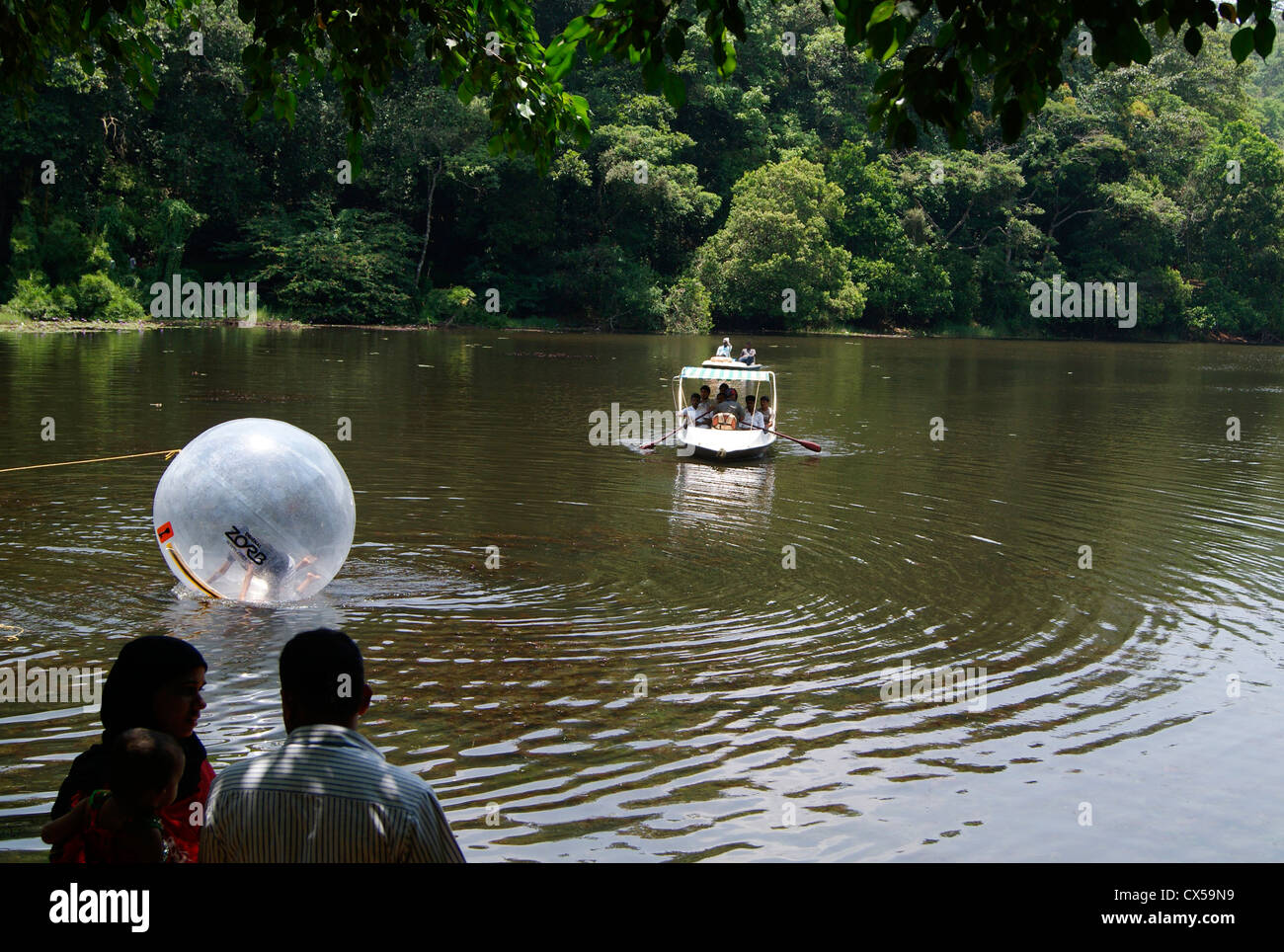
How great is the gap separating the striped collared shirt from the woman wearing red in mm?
824

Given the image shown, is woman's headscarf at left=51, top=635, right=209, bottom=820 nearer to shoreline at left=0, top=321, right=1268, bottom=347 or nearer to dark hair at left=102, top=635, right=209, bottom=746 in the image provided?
dark hair at left=102, top=635, right=209, bottom=746

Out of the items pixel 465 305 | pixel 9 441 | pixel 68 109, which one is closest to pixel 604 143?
pixel 465 305

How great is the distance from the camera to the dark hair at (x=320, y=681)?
3.96 m

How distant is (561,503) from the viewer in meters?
17.0

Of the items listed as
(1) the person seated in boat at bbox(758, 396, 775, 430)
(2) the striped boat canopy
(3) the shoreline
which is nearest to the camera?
(2) the striped boat canopy

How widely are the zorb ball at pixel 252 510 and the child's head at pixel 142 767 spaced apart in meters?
5.55

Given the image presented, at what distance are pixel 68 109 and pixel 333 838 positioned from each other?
56.3 m

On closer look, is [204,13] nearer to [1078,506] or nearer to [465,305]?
[465,305]

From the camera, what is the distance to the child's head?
4195mm

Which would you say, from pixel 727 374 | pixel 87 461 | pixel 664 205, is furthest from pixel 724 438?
pixel 664 205

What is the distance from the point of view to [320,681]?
396 cm

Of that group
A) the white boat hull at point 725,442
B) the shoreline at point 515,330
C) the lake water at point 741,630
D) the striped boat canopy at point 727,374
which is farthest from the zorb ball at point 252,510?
the shoreline at point 515,330

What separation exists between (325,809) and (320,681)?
1.29 ft

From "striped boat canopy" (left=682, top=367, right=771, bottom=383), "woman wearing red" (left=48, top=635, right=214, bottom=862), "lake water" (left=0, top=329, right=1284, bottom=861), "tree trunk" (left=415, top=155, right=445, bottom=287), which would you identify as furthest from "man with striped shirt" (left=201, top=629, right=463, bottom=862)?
"tree trunk" (left=415, top=155, right=445, bottom=287)
